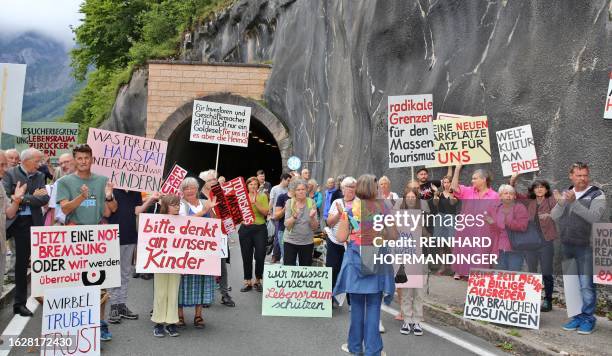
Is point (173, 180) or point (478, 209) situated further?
point (173, 180)

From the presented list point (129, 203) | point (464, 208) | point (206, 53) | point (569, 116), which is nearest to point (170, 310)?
point (129, 203)

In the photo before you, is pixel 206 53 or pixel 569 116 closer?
pixel 569 116

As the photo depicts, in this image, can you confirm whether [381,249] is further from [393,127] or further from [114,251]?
[393,127]

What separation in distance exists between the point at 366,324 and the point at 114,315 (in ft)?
11.9

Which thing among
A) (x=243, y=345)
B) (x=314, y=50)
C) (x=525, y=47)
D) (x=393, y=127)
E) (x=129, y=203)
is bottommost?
(x=243, y=345)

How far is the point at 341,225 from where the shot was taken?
7.03 meters

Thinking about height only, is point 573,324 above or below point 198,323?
above

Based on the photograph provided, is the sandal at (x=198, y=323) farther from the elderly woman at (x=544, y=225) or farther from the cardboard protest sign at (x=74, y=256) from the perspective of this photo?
the elderly woman at (x=544, y=225)

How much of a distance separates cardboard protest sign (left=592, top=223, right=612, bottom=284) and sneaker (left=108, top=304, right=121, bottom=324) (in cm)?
579

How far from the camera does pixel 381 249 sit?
702 centimetres

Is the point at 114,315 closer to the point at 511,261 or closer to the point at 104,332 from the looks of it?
the point at 104,332

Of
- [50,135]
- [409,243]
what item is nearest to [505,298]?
[409,243]

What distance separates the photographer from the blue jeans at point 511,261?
981 centimetres

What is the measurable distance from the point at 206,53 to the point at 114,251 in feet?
104
